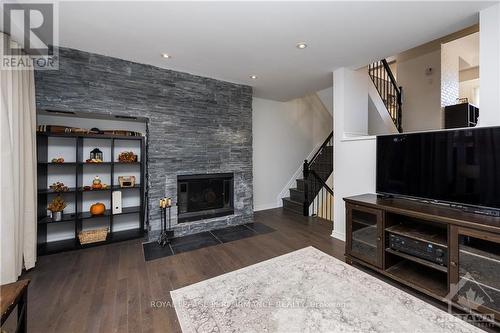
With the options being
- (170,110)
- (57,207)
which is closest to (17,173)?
(57,207)

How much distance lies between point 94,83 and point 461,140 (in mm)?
4225

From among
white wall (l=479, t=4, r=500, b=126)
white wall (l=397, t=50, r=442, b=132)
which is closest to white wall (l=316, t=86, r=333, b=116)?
white wall (l=397, t=50, r=442, b=132)

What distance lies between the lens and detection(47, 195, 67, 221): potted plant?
2815 mm

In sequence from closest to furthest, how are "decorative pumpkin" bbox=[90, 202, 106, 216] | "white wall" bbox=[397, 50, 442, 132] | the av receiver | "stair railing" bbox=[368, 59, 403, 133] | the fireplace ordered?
1. the av receiver
2. "decorative pumpkin" bbox=[90, 202, 106, 216]
3. the fireplace
4. "white wall" bbox=[397, 50, 442, 132]
5. "stair railing" bbox=[368, 59, 403, 133]

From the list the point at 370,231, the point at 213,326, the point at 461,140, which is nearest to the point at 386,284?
the point at 370,231

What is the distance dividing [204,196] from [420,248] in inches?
119

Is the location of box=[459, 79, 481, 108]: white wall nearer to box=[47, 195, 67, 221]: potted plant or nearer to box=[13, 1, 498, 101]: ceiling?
box=[13, 1, 498, 101]: ceiling

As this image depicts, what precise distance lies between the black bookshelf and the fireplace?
24.4 inches

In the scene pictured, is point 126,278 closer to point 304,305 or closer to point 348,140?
point 304,305

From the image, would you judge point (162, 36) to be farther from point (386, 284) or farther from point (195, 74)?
point (386, 284)

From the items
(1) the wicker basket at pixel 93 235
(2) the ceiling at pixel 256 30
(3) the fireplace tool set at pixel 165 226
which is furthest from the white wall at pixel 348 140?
(1) the wicker basket at pixel 93 235

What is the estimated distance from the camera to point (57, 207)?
2.85 metres

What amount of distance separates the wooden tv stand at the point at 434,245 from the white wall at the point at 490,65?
→ 36.9 inches

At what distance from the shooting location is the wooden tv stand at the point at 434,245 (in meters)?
1.62
